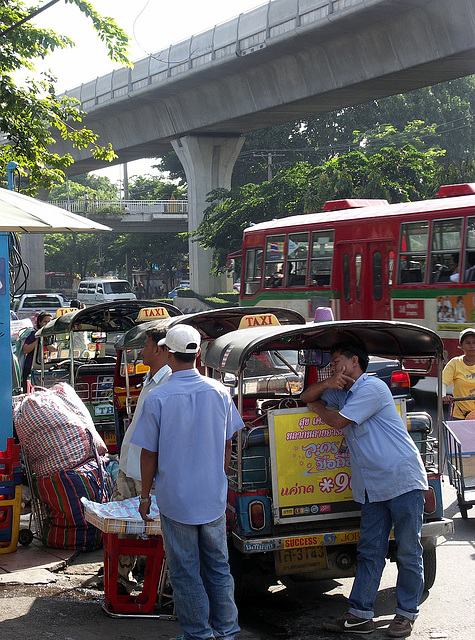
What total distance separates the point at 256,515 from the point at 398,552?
912mm

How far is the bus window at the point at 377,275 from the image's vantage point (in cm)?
1548

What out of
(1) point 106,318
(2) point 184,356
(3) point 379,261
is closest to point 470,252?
(3) point 379,261

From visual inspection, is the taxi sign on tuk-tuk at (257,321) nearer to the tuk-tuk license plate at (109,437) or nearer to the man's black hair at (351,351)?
the man's black hair at (351,351)

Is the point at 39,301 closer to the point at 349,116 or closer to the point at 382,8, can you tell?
the point at 382,8

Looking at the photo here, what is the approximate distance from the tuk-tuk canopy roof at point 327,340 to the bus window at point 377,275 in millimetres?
9260

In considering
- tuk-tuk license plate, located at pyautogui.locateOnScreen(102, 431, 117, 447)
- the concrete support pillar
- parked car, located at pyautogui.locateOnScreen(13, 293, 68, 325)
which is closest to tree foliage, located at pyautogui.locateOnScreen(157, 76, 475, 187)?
the concrete support pillar


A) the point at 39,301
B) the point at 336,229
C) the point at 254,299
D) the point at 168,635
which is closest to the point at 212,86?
the point at 39,301

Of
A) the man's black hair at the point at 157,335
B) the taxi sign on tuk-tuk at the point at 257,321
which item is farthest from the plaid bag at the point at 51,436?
the taxi sign on tuk-tuk at the point at 257,321

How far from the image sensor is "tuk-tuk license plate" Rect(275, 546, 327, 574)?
207 inches

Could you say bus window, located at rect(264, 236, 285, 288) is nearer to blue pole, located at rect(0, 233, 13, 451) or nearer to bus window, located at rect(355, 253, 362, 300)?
bus window, located at rect(355, 253, 362, 300)

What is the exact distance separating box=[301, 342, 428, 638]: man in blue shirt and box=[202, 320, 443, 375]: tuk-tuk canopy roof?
0.47 metres

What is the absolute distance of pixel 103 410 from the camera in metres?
10.5

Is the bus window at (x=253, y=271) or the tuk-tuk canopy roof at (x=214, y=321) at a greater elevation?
the bus window at (x=253, y=271)

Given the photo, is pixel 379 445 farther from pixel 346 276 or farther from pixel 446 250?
pixel 346 276
